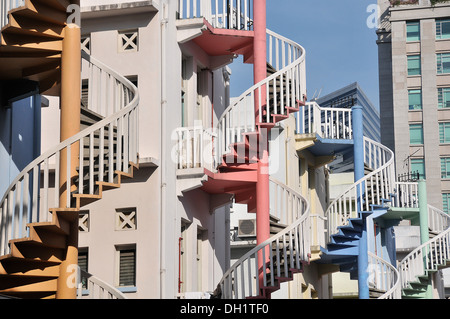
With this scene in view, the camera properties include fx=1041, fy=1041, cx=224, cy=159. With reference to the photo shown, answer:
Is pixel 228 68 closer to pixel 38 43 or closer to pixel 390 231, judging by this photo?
pixel 38 43

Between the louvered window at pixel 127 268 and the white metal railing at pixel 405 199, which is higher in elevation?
the white metal railing at pixel 405 199

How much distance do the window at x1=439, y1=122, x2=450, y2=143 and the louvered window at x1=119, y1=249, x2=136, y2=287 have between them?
168ft

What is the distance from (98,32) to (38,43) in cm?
501

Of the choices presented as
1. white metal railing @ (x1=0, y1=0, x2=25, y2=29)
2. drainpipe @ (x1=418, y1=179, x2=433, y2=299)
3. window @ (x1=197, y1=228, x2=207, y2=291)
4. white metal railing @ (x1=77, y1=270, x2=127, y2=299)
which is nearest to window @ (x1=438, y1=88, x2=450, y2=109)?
drainpipe @ (x1=418, y1=179, x2=433, y2=299)

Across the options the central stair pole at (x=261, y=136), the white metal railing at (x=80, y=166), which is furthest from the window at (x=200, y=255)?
the white metal railing at (x=80, y=166)

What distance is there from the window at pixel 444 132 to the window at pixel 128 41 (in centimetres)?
5023

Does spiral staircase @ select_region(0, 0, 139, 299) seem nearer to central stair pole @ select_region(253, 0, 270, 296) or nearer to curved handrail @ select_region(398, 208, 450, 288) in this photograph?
central stair pole @ select_region(253, 0, 270, 296)

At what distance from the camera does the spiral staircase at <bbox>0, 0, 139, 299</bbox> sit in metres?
13.8

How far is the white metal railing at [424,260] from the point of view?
99.7 ft

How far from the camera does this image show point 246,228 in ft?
95.1

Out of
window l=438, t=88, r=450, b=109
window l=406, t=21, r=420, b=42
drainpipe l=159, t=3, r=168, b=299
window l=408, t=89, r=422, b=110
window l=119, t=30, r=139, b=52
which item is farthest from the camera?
window l=406, t=21, r=420, b=42

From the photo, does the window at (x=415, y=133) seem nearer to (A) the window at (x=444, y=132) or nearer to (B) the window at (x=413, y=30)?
(A) the window at (x=444, y=132)

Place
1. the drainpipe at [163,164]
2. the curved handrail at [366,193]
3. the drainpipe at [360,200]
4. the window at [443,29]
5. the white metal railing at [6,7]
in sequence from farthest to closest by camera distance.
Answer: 1. the window at [443,29]
2. the drainpipe at [360,200]
3. the curved handrail at [366,193]
4. the drainpipe at [163,164]
5. the white metal railing at [6,7]

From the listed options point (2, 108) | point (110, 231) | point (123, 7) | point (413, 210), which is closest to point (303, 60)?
point (123, 7)
